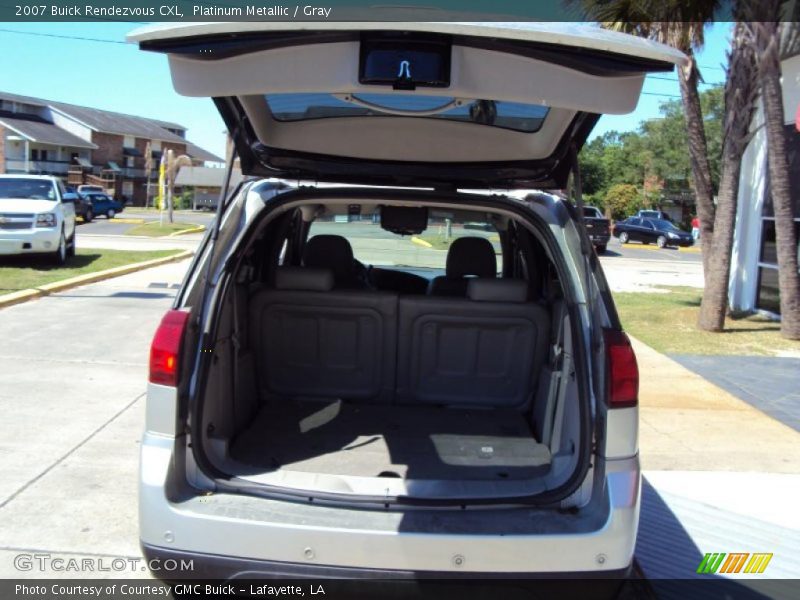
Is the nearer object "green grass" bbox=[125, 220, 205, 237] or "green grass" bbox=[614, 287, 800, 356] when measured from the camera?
"green grass" bbox=[614, 287, 800, 356]

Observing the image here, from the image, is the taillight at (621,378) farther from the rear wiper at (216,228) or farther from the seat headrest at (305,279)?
the seat headrest at (305,279)

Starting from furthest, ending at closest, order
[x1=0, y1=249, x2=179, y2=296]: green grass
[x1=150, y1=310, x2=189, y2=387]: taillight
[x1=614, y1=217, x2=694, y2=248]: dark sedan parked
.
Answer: [x1=614, y1=217, x2=694, y2=248]: dark sedan parked, [x1=0, y1=249, x2=179, y2=296]: green grass, [x1=150, y1=310, x2=189, y2=387]: taillight

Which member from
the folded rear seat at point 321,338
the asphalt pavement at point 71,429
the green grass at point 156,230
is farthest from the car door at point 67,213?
the green grass at point 156,230

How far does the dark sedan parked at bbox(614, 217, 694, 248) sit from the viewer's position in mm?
37625

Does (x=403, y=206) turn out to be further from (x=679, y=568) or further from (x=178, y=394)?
(x=679, y=568)

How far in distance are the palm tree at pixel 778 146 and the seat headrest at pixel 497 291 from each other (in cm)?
730

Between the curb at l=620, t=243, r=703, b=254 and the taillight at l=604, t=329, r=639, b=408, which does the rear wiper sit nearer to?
the taillight at l=604, t=329, r=639, b=408

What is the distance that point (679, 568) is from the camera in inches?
159

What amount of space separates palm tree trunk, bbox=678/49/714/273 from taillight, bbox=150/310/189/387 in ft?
31.5

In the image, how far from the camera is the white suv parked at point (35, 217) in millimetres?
13586

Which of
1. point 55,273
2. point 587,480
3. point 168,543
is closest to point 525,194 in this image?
point 587,480

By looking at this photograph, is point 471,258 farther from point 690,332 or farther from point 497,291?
point 690,332

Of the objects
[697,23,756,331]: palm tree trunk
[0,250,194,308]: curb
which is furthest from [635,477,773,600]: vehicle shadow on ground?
[0,250,194,308]: curb

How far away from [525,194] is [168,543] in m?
2.24
